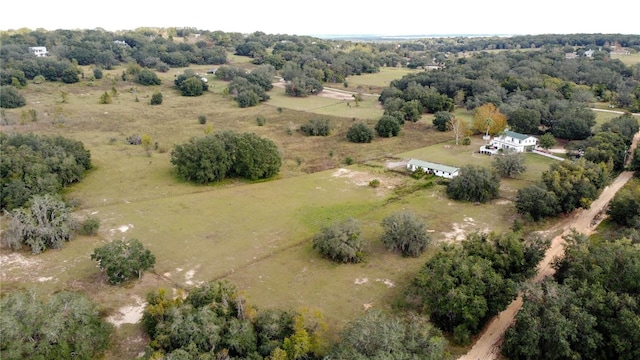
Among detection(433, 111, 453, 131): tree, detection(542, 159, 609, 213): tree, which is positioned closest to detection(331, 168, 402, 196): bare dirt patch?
detection(542, 159, 609, 213): tree

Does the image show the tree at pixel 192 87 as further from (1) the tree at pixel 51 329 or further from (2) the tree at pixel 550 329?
(2) the tree at pixel 550 329

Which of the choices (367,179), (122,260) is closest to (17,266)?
(122,260)

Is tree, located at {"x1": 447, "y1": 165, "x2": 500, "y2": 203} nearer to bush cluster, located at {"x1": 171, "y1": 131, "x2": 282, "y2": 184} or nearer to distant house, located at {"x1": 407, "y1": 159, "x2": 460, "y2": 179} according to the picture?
distant house, located at {"x1": 407, "y1": 159, "x2": 460, "y2": 179}

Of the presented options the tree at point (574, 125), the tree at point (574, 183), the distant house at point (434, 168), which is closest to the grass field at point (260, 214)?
the distant house at point (434, 168)

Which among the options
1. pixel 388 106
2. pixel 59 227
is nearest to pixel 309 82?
pixel 388 106

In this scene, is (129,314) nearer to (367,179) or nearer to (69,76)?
(367,179)

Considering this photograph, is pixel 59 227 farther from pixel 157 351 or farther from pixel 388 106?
pixel 388 106
